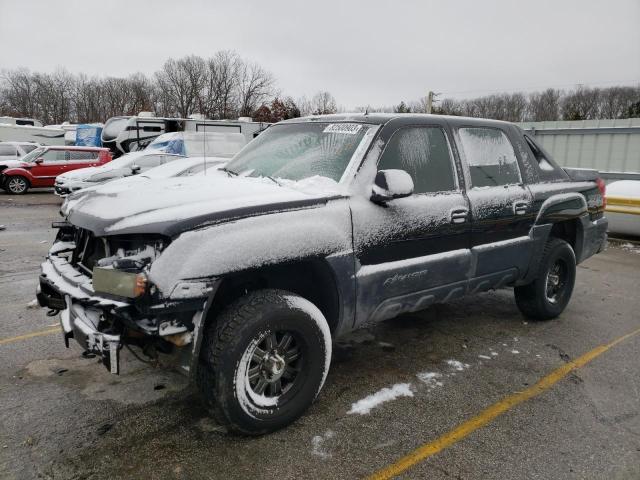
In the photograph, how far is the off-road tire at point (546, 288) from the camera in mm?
4539

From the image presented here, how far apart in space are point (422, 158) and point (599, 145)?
11681mm

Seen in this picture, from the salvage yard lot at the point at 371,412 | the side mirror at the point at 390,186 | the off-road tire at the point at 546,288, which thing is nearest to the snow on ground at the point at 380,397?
the salvage yard lot at the point at 371,412

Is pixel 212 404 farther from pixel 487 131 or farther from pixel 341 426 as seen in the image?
pixel 487 131

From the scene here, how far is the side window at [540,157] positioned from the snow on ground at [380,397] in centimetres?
249

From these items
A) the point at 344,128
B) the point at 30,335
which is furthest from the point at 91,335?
the point at 30,335

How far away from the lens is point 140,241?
2.51 metres

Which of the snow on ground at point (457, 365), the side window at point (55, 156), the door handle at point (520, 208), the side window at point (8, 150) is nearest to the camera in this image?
the snow on ground at point (457, 365)

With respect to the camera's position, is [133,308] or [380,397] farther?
[380,397]

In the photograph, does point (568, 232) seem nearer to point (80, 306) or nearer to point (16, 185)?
point (80, 306)

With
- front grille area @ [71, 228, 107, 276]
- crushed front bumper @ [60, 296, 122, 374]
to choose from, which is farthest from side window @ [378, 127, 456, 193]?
crushed front bumper @ [60, 296, 122, 374]

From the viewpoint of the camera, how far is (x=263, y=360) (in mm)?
2732

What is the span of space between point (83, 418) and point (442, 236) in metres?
2.62

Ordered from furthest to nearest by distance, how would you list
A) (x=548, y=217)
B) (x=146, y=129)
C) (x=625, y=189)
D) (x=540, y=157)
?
(x=146, y=129), (x=625, y=189), (x=540, y=157), (x=548, y=217)

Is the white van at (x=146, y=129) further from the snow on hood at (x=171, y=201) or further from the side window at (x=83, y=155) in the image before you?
the snow on hood at (x=171, y=201)
